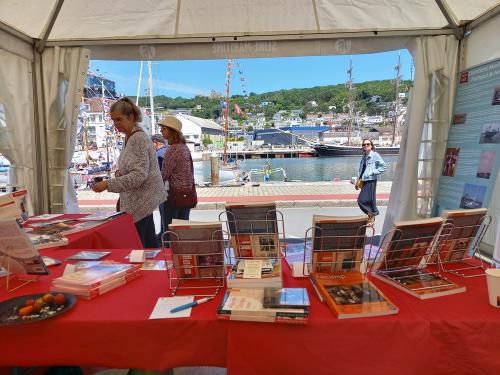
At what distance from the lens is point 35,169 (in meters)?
3.86

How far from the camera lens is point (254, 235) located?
1510 mm

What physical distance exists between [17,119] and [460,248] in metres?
3.89

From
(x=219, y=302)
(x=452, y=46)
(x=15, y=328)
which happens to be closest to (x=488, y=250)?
(x=452, y=46)

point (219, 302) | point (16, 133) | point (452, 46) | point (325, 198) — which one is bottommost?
point (325, 198)

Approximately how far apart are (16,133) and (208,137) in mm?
52437

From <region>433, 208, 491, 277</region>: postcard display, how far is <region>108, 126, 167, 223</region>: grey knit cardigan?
186 cm

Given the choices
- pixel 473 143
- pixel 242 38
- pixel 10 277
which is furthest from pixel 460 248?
pixel 242 38

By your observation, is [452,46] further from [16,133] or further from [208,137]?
[208,137]

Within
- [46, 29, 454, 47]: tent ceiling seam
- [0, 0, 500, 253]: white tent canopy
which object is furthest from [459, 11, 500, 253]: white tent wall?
[46, 29, 454, 47]: tent ceiling seam

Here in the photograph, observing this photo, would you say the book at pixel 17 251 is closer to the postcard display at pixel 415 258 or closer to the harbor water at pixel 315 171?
the postcard display at pixel 415 258

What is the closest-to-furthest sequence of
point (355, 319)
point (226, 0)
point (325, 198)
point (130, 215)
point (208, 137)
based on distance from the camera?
point (355, 319)
point (130, 215)
point (226, 0)
point (325, 198)
point (208, 137)

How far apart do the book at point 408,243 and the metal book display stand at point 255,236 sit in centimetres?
42

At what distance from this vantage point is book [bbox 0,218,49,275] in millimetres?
1364

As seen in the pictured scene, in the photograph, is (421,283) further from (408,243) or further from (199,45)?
(199,45)
